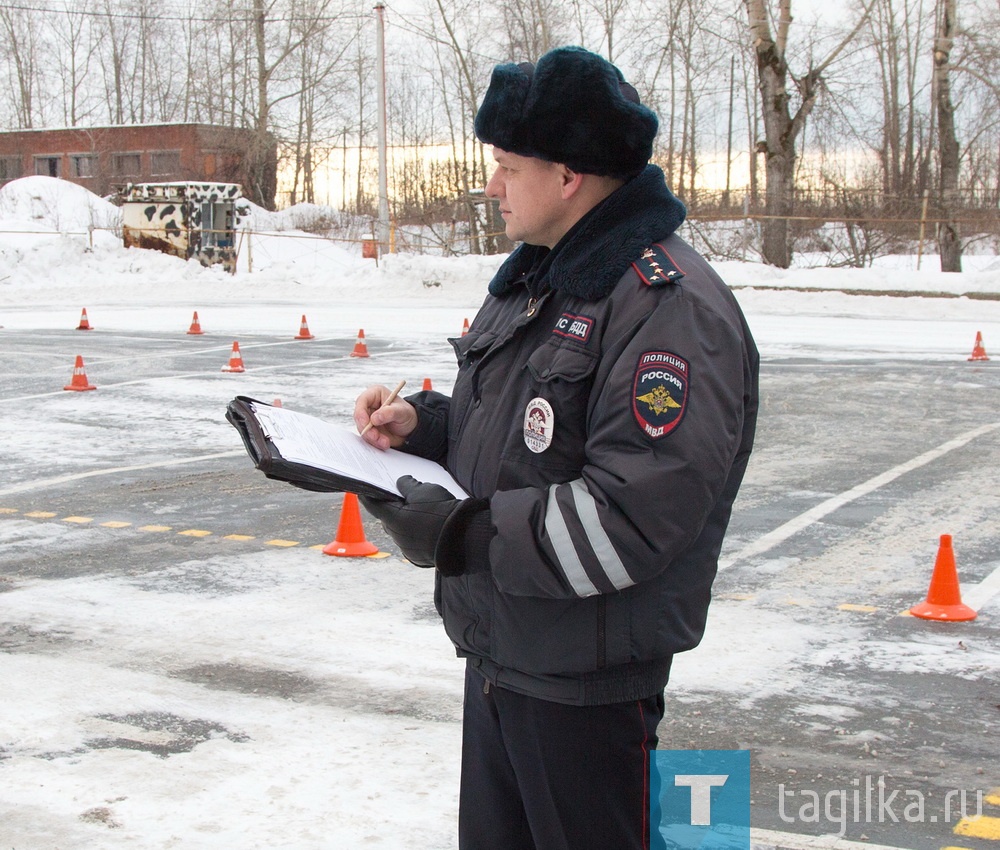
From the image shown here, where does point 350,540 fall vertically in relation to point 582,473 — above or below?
below

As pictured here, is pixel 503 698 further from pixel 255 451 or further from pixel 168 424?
pixel 168 424

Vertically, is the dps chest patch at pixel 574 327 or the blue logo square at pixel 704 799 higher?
the dps chest patch at pixel 574 327

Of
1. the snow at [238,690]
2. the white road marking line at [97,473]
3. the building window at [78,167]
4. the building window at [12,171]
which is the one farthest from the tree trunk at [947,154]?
the building window at [12,171]

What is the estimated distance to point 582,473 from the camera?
2205 mm

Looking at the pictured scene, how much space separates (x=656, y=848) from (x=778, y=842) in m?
1.33

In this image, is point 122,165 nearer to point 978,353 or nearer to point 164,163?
point 164,163

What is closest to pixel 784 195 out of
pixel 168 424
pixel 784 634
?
pixel 168 424

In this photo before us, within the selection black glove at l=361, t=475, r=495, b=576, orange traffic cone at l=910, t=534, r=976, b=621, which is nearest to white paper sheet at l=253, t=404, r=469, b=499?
black glove at l=361, t=475, r=495, b=576

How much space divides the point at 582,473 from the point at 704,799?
2.18m

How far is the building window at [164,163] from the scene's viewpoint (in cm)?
5450

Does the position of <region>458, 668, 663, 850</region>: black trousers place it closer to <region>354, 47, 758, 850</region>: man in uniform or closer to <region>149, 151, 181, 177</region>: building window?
<region>354, 47, 758, 850</region>: man in uniform

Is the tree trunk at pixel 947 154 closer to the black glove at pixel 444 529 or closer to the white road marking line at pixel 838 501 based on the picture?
the white road marking line at pixel 838 501

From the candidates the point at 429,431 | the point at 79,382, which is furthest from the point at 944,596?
the point at 79,382

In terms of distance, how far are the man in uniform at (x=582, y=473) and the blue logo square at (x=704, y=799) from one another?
3.46 ft
